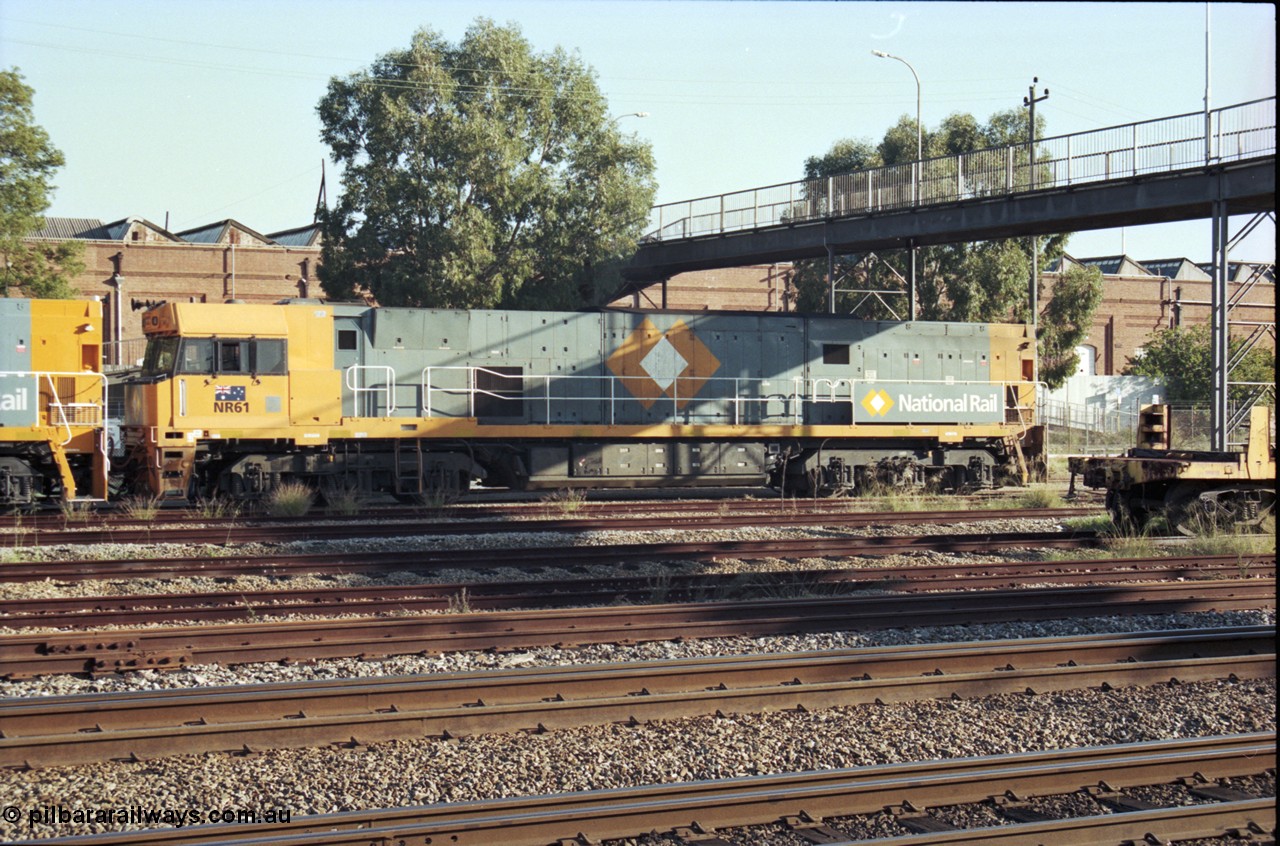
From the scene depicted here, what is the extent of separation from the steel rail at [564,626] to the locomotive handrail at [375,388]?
9.42 meters

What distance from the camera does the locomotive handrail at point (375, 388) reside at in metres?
18.7

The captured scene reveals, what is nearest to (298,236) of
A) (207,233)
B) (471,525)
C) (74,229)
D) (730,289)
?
(207,233)

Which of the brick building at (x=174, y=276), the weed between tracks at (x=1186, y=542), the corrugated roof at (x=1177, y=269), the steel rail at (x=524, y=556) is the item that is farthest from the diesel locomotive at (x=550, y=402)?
the corrugated roof at (x=1177, y=269)

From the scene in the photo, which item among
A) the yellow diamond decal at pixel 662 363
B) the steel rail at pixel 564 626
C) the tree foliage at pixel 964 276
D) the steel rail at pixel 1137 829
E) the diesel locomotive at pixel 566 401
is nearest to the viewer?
the steel rail at pixel 1137 829

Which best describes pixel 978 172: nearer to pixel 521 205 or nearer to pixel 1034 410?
pixel 1034 410

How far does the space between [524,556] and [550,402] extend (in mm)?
7578

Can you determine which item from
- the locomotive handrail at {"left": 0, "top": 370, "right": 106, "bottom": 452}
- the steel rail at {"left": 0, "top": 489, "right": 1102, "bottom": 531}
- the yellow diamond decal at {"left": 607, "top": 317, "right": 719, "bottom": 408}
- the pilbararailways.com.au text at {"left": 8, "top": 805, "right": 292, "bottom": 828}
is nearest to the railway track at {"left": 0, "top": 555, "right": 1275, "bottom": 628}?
the pilbararailways.com.au text at {"left": 8, "top": 805, "right": 292, "bottom": 828}

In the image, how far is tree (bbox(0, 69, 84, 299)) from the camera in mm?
24938

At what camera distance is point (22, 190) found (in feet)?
83.2

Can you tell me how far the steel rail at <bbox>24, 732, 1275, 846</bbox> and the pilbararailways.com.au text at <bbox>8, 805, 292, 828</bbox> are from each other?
0.24 m

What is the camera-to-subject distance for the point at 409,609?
10711 mm

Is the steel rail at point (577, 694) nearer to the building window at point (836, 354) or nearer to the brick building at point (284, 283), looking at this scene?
the building window at point (836, 354)

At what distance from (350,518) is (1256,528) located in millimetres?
13254

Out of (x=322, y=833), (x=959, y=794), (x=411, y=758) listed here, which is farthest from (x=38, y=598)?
(x=959, y=794)
